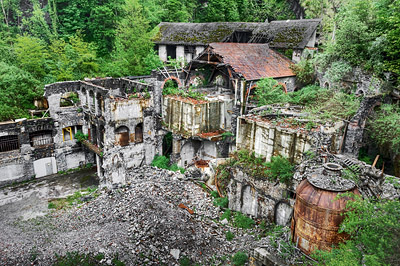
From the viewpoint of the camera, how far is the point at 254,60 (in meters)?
26.0

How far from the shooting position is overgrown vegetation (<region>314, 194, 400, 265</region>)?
731 cm

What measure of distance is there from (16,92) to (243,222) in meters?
23.5

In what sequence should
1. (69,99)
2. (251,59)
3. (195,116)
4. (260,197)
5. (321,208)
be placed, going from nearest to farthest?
1. (321,208)
2. (260,197)
3. (195,116)
4. (251,59)
5. (69,99)

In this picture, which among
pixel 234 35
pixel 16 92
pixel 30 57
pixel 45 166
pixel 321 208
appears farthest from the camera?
pixel 234 35

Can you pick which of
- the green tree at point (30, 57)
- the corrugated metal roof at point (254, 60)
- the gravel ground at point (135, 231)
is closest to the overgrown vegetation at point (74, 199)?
the gravel ground at point (135, 231)

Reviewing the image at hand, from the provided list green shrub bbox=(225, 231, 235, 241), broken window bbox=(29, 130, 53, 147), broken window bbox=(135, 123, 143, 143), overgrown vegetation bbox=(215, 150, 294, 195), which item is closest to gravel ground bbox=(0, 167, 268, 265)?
green shrub bbox=(225, 231, 235, 241)

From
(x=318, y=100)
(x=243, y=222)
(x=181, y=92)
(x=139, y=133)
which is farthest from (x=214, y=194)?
(x=318, y=100)

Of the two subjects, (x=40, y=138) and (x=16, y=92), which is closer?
(x=40, y=138)

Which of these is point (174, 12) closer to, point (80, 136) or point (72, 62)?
point (72, 62)

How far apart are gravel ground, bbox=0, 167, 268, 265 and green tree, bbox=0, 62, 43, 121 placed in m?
10.2

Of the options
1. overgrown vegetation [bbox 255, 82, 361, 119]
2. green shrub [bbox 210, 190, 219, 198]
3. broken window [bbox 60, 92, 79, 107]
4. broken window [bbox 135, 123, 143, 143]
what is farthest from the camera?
broken window [bbox 60, 92, 79, 107]

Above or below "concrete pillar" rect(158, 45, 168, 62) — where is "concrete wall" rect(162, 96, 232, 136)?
below

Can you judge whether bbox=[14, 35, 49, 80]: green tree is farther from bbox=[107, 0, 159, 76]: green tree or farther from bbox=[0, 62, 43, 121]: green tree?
bbox=[107, 0, 159, 76]: green tree

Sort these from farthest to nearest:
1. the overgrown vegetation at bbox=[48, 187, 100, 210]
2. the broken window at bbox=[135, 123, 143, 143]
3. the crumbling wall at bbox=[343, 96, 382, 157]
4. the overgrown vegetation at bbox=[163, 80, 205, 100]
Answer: the broken window at bbox=[135, 123, 143, 143] → the overgrown vegetation at bbox=[163, 80, 205, 100] → the overgrown vegetation at bbox=[48, 187, 100, 210] → the crumbling wall at bbox=[343, 96, 382, 157]
